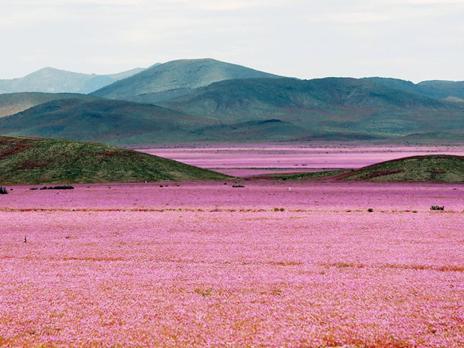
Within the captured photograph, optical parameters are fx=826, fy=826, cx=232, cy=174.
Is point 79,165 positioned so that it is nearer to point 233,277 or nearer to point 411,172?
point 411,172

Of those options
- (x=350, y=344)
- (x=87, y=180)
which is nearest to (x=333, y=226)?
(x=350, y=344)

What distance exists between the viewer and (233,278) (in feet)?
A: 82.1

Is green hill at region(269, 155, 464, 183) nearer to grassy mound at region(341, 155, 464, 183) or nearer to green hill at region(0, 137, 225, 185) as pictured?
grassy mound at region(341, 155, 464, 183)

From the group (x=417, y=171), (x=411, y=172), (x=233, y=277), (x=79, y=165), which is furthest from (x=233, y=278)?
(x=79, y=165)

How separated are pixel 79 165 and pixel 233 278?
73291mm

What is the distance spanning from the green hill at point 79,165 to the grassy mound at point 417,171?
18770 mm

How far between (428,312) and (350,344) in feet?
11.5

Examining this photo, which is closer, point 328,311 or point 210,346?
point 210,346

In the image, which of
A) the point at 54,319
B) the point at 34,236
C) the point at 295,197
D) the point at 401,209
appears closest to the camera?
the point at 54,319

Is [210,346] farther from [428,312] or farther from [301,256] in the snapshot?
[301,256]

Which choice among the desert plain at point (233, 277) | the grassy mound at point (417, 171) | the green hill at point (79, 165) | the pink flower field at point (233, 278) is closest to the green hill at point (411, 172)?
the grassy mound at point (417, 171)

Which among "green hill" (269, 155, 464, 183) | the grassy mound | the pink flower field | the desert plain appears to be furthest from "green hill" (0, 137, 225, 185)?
the pink flower field

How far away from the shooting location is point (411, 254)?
101ft

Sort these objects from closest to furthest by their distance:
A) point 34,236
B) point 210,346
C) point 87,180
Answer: point 210,346, point 34,236, point 87,180
